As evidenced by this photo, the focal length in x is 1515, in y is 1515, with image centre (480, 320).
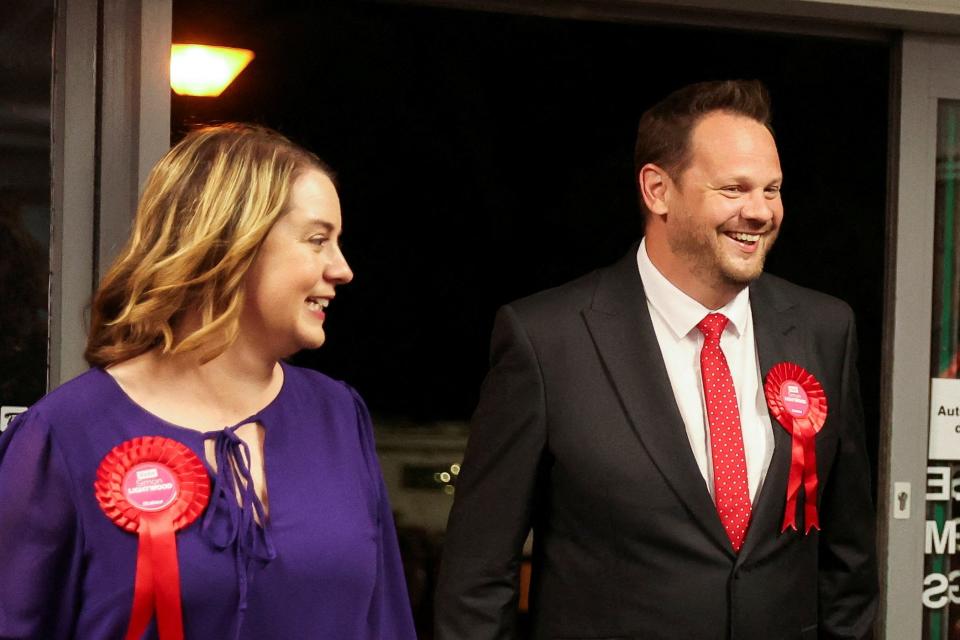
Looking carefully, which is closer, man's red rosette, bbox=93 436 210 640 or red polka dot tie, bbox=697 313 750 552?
man's red rosette, bbox=93 436 210 640

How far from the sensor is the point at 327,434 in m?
2.46

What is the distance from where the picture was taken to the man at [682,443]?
9.87 ft

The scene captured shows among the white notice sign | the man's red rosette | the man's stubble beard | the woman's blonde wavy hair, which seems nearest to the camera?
the man's red rosette

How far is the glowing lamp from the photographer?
520 centimetres

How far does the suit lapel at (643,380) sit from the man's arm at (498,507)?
0.56 feet

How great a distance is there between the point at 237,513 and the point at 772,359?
1.39 meters

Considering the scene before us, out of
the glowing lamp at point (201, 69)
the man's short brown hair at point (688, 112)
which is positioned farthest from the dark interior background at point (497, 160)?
the man's short brown hair at point (688, 112)

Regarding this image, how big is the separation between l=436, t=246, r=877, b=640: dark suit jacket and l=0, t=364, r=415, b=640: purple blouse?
27.5 inches

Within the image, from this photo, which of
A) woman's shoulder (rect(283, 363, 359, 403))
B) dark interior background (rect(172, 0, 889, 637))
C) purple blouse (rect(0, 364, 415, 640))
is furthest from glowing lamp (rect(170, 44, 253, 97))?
purple blouse (rect(0, 364, 415, 640))

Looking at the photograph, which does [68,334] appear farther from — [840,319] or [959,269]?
[959,269]

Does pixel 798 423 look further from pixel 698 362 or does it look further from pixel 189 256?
pixel 189 256

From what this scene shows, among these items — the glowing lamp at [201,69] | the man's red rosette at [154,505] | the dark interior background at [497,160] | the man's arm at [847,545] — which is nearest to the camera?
the man's red rosette at [154,505]

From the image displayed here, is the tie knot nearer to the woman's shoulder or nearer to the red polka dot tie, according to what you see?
the red polka dot tie

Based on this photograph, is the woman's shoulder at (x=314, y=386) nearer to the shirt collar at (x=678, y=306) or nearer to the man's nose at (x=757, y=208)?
the shirt collar at (x=678, y=306)
